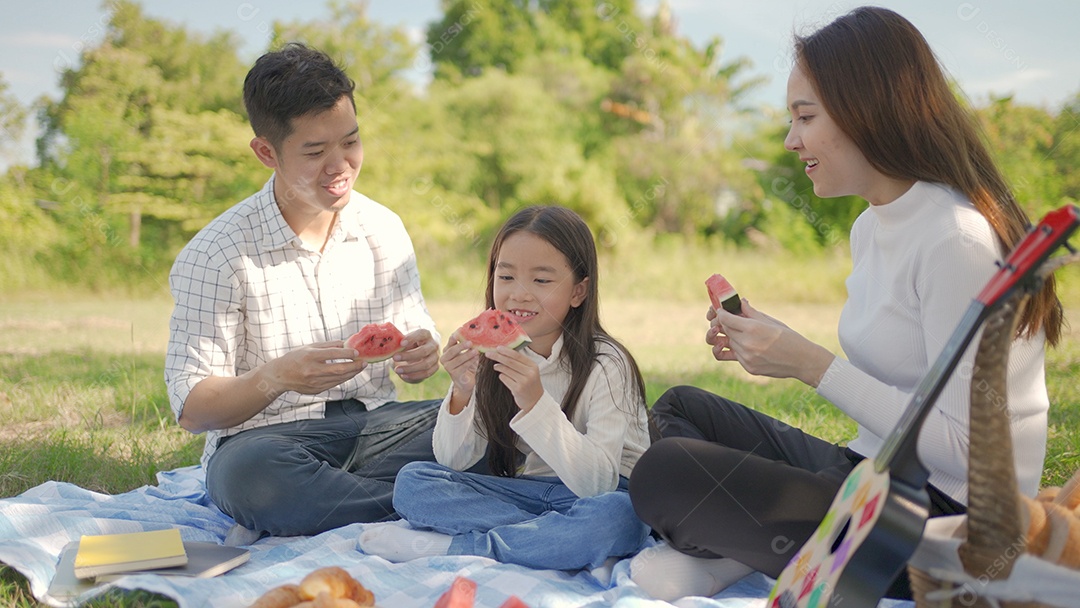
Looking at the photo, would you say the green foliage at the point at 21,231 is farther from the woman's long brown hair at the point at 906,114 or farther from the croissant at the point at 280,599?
the woman's long brown hair at the point at 906,114

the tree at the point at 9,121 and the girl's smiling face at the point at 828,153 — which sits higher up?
the tree at the point at 9,121

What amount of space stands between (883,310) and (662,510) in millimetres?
933

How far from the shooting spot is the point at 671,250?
55.3 ft

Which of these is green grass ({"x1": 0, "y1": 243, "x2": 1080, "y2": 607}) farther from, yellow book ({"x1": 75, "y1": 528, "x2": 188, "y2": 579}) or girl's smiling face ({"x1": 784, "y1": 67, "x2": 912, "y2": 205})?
girl's smiling face ({"x1": 784, "y1": 67, "x2": 912, "y2": 205})

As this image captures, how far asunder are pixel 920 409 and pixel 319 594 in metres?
1.48

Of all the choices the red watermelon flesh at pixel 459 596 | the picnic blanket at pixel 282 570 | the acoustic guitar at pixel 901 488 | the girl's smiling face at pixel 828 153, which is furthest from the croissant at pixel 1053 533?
the red watermelon flesh at pixel 459 596

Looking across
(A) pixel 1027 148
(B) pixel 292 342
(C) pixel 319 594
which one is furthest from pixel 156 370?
(A) pixel 1027 148

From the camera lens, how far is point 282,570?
3.02 m

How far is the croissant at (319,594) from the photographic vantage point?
7.34 ft

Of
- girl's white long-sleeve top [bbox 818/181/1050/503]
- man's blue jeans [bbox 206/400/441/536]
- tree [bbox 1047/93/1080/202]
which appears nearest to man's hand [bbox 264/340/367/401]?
man's blue jeans [bbox 206/400/441/536]

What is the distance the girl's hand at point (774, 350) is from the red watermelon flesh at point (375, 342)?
1.35 metres

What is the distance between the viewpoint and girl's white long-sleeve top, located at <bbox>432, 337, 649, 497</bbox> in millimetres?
3059

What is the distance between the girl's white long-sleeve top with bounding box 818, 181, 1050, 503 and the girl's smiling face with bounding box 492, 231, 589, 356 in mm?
1092

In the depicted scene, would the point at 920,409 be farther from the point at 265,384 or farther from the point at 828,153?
the point at 265,384
